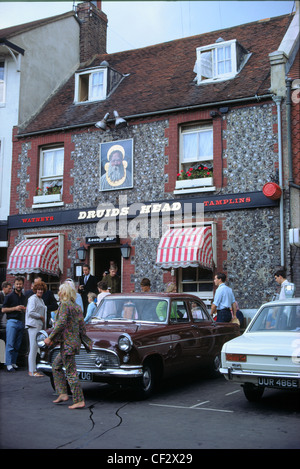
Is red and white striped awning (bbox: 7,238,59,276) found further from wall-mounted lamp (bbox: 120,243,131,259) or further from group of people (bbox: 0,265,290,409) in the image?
group of people (bbox: 0,265,290,409)

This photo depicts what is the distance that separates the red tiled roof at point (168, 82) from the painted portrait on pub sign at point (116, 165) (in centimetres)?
99

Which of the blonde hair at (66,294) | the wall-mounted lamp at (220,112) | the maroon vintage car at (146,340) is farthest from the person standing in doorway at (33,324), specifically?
the wall-mounted lamp at (220,112)

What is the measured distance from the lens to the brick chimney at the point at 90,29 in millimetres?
21391

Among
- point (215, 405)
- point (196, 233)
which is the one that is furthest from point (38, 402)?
point (196, 233)

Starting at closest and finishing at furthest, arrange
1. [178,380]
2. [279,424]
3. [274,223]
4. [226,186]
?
[279,424] < [178,380] < [274,223] < [226,186]

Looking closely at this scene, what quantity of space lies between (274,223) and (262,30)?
783 centimetres

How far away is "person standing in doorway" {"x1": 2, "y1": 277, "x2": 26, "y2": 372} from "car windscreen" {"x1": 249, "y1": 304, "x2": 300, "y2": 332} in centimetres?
557

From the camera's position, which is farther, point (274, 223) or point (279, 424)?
point (274, 223)

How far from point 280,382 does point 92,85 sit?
14207 millimetres

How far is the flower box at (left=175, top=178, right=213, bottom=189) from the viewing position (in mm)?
14945

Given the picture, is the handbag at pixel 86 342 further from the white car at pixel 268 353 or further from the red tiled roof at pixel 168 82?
the red tiled roof at pixel 168 82

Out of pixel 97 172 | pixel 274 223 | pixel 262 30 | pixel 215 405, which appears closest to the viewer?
pixel 215 405

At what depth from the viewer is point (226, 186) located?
14.8m
